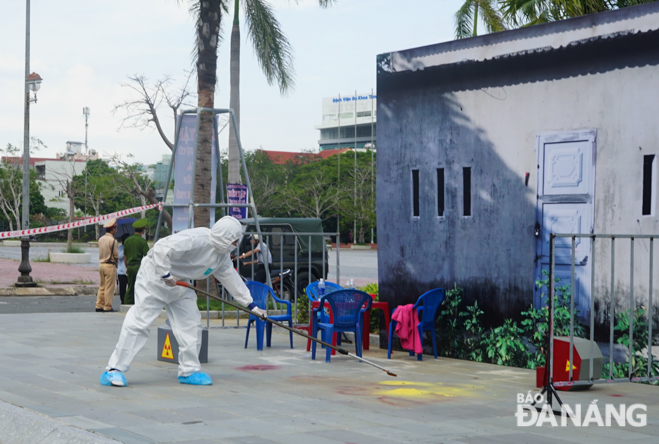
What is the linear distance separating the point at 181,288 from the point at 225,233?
0.71m

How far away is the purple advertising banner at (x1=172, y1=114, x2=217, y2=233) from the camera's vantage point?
490 inches

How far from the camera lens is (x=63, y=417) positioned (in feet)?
18.5

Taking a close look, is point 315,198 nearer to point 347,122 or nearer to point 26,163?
point 26,163

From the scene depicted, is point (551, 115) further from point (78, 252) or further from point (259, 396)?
point (78, 252)

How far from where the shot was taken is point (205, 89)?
15758 millimetres

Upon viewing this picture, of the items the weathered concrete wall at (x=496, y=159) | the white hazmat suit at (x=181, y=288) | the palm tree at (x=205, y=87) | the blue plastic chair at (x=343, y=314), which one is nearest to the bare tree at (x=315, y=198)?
the palm tree at (x=205, y=87)

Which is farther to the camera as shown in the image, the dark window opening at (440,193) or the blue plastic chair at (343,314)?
the dark window opening at (440,193)

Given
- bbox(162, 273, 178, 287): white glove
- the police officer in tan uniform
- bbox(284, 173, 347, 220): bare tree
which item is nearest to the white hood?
bbox(162, 273, 178, 287): white glove

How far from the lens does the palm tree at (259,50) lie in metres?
21.1

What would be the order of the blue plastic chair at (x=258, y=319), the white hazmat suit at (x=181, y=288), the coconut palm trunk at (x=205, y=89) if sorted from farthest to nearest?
the coconut palm trunk at (x=205, y=89), the blue plastic chair at (x=258, y=319), the white hazmat suit at (x=181, y=288)

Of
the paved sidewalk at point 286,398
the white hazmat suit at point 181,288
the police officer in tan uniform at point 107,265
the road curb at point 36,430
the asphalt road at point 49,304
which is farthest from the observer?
the asphalt road at point 49,304

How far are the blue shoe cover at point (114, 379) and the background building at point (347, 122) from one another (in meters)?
108

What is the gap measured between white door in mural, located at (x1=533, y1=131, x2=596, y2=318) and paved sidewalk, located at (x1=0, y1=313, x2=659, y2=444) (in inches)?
47.0

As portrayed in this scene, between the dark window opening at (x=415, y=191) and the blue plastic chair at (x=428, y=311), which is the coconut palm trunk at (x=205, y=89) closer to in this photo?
the dark window opening at (x=415, y=191)
